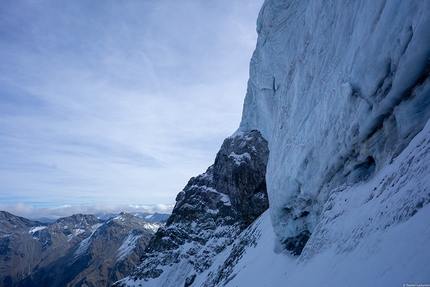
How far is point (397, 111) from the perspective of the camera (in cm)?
949

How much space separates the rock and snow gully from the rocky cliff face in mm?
32125

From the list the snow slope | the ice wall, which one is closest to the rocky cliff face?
the ice wall

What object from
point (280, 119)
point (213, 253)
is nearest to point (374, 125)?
point (280, 119)

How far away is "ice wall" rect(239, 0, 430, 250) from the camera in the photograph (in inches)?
345

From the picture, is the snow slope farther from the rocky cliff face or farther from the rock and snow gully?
the rocky cliff face

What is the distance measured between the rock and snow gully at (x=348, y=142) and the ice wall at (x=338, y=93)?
0.05 meters

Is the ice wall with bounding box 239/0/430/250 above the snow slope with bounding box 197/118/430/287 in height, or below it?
above

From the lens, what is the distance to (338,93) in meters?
13.5

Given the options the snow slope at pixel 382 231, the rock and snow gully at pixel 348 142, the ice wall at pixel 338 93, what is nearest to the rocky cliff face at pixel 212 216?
the rock and snow gully at pixel 348 142

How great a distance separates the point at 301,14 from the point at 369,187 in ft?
57.6

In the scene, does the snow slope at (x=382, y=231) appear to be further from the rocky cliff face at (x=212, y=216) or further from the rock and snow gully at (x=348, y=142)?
the rocky cliff face at (x=212, y=216)

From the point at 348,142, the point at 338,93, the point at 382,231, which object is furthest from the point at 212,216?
the point at 382,231

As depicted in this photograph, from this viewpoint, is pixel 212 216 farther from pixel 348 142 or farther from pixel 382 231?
pixel 382 231

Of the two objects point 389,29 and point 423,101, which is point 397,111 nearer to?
point 423,101
